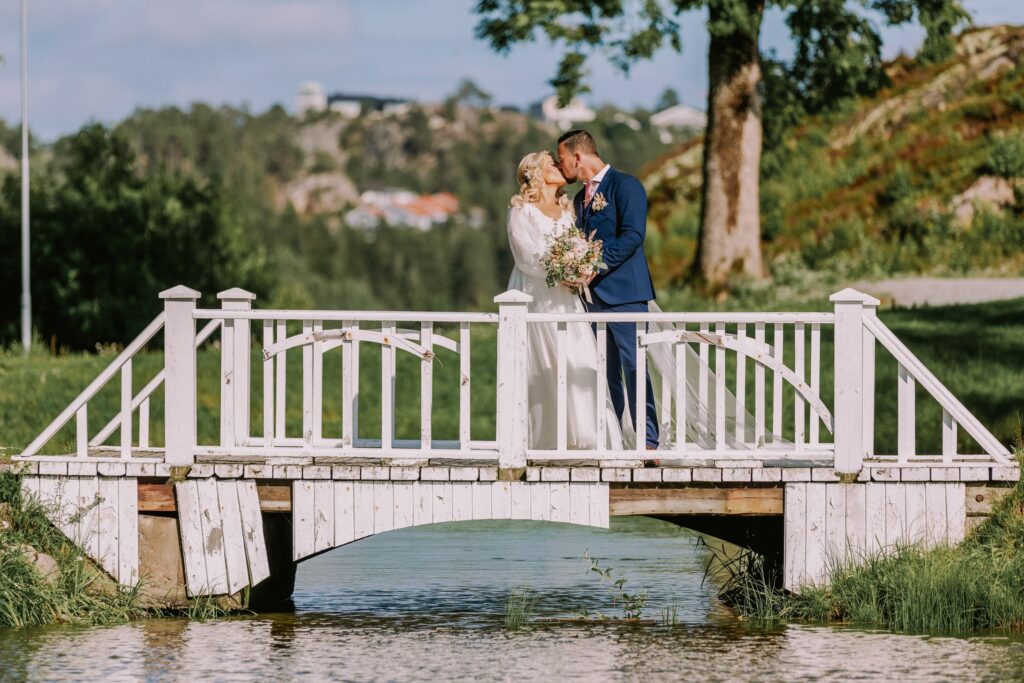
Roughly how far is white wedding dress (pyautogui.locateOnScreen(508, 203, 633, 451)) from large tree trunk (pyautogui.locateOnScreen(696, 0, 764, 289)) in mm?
14032

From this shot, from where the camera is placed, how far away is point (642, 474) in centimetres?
1096

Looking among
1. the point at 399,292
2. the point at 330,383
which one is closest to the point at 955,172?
the point at 330,383

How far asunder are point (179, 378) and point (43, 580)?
60.1 inches

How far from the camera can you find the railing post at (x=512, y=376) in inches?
432

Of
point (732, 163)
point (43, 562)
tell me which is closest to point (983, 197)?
point (732, 163)

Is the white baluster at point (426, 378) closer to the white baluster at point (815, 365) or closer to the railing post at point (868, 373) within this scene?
the white baluster at point (815, 365)

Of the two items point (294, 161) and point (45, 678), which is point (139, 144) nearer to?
point (294, 161)

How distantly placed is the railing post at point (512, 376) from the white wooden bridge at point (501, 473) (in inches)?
0.5

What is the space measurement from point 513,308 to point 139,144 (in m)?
138

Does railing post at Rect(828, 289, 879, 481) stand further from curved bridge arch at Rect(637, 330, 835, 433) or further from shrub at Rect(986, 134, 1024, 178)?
shrub at Rect(986, 134, 1024, 178)

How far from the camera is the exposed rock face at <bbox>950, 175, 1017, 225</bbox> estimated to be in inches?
1200

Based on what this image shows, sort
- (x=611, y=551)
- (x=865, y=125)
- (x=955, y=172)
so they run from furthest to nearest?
(x=865, y=125)
(x=955, y=172)
(x=611, y=551)

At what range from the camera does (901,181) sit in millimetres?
32250

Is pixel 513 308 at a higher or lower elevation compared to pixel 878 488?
higher
